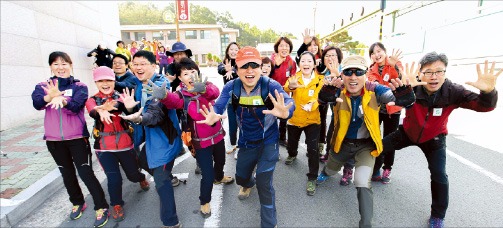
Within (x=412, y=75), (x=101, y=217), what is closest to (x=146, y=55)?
(x=101, y=217)

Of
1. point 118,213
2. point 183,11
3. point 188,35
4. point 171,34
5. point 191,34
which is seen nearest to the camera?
point 118,213

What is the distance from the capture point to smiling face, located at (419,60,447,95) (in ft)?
8.71

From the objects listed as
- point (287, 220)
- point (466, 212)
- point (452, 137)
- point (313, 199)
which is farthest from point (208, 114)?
point (452, 137)

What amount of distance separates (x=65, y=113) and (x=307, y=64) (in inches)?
131

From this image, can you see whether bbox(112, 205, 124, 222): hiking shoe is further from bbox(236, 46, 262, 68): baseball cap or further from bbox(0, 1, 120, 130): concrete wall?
bbox(0, 1, 120, 130): concrete wall

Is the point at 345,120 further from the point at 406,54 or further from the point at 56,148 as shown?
the point at 406,54

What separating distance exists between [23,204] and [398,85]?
188 inches

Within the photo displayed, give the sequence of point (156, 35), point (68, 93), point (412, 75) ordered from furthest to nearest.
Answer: point (156, 35) → point (68, 93) → point (412, 75)

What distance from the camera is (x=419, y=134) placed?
2.88 meters

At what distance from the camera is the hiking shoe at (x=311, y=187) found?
3560 millimetres

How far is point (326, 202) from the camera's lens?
3.38 m

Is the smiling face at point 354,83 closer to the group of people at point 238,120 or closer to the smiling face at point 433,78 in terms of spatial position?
the group of people at point 238,120

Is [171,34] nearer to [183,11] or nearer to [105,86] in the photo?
[183,11]

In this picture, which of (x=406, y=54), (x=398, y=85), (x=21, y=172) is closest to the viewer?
(x=398, y=85)
